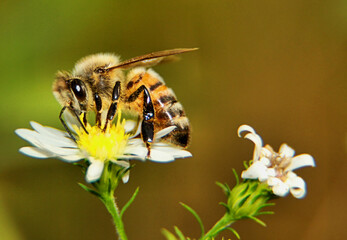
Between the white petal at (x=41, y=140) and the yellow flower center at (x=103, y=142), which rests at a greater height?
the white petal at (x=41, y=140)

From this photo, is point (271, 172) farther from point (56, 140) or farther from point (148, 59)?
point (56, 140)

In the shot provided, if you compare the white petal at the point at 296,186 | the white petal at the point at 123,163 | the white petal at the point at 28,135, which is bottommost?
the white petal at the point at 296,186

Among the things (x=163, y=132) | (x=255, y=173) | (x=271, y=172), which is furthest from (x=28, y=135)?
(x=271, y=172)

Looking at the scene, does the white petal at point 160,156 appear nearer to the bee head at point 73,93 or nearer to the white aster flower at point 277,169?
the white aster flower at point 277,169

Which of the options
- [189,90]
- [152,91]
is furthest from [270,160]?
[189,90]

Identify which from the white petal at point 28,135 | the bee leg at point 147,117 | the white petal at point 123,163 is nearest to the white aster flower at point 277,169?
the bee leg at point 147,117

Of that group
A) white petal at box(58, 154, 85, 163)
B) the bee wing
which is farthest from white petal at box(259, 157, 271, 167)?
white petal at box(58, 154, 85, 163)

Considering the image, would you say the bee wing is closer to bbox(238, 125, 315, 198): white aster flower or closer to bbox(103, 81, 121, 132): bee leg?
bbox(103, 81, 121, 132): bee leg
